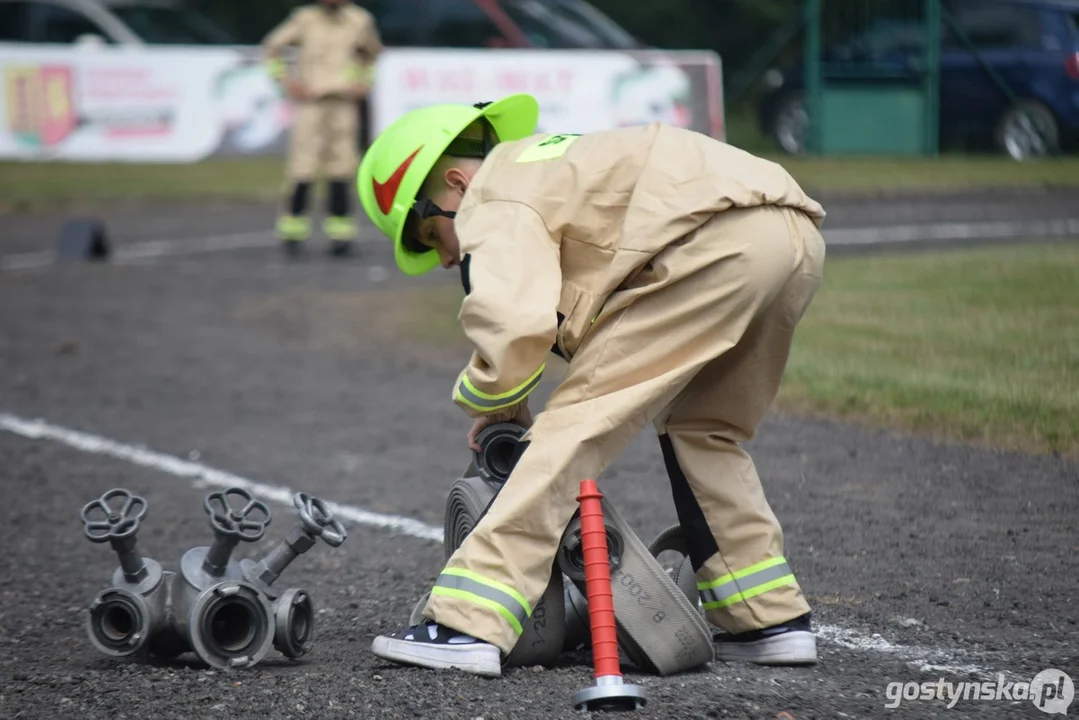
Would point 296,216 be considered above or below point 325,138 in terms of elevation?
below

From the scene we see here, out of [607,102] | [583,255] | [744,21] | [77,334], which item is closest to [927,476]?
[583,255]

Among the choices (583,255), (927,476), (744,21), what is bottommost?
(744,21)

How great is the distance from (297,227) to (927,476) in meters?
8.06

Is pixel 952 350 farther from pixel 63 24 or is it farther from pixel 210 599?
pixel 63 24

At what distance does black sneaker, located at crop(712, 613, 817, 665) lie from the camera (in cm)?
421

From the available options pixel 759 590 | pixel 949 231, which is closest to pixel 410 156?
pixel 759 590

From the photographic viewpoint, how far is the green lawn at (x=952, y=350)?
7199mm

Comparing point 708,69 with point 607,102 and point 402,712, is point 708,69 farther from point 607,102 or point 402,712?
point 402,712

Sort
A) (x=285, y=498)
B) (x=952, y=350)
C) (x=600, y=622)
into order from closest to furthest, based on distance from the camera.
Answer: (x=600, y=622) < (x=285, y=498) < (x=952, y=350)

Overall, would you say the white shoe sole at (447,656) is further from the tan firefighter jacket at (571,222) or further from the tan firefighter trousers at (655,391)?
the tan firefighter jacket at (571,222)

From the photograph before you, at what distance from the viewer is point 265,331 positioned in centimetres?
1030

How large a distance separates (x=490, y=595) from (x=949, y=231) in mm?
10820

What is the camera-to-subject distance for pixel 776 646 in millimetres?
4242

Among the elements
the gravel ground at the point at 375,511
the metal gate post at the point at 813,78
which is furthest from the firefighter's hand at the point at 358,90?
the metal gate post at the point at 813,78
